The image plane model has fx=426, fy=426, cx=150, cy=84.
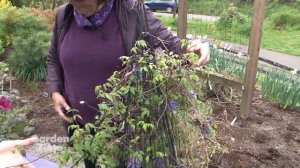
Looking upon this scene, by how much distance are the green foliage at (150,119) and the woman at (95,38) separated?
0.52 m

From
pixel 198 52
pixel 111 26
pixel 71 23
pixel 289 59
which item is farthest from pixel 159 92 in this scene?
pixel 289 59

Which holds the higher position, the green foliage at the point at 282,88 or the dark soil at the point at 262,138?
the green foliage at the point at 282,88

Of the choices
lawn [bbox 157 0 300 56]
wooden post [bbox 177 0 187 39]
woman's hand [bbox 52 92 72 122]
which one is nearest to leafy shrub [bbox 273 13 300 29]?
lawn [bbox 157 0 300 56]

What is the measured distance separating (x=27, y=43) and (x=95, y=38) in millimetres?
3830

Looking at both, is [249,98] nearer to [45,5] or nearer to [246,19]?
[246,19]

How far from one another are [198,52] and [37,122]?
10.4 feet

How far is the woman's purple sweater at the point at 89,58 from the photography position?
6.78 ft

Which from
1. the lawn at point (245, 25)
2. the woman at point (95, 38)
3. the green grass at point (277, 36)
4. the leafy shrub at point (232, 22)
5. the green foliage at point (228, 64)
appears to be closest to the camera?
the woman at point (95, 38)

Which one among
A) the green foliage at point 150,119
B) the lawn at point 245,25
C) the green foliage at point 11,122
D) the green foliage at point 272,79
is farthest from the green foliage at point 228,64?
the green foliage at point 150,119

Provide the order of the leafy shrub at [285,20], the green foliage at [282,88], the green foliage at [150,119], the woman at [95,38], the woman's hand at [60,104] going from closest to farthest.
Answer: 1. the green foliage at [150,119]
2. the woman at [95,38]
3. the woman's hand at [60,104]
4. the green foliage at [282,88]
5. the leafy shrub at [285,20]

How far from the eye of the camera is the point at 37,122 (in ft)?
15.0

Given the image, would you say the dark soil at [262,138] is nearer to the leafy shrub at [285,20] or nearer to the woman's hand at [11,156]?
the woman's hand at [11,156]

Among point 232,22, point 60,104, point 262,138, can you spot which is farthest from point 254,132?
point 232,22

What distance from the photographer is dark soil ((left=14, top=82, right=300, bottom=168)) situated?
12.0 ft
